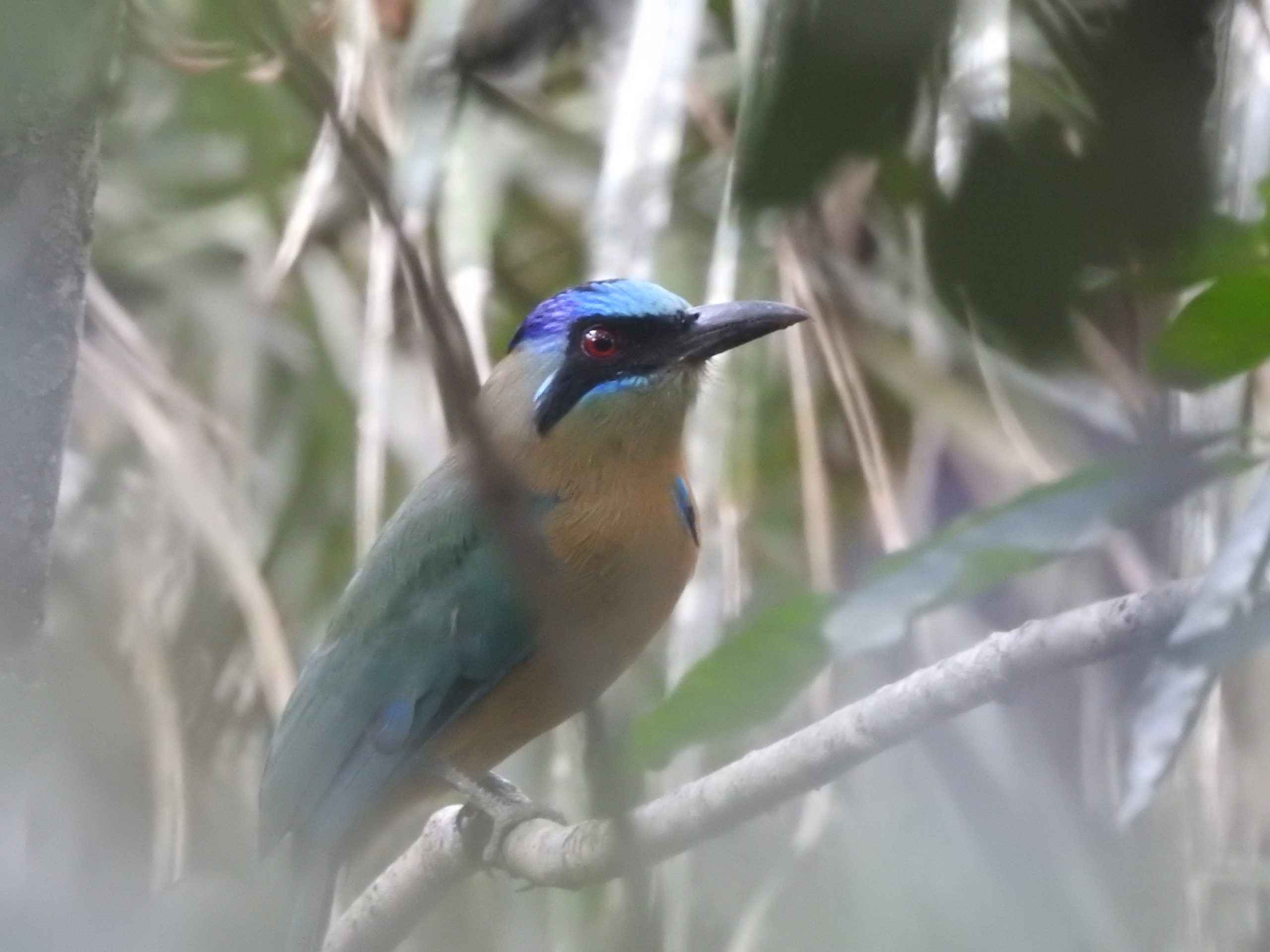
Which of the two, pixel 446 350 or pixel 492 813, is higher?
pixel 446 350

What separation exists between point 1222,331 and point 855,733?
732 mm

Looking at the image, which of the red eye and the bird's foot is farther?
the red eye

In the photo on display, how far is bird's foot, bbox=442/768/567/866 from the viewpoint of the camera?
2795mm

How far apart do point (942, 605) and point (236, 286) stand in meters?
3.79

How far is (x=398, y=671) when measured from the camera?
3.06m

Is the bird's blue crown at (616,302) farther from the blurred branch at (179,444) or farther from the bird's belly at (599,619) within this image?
the blurred branch at (179,444)

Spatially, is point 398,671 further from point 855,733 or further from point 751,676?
point 751,676

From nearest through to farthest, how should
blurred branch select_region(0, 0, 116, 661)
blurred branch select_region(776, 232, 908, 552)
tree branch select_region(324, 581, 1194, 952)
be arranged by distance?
tree branch select_region(324, 581, 1194, 952), blurred branch select_region(0, 0, 116, 661), blurred branch select_region(776, 232, 908, 552)

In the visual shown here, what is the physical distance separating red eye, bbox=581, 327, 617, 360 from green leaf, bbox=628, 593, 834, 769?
1.66 m

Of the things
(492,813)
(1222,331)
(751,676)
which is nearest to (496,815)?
(492,813)

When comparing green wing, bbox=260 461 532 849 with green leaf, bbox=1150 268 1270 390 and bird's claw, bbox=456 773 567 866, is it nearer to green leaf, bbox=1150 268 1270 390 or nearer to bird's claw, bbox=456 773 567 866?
bird's claw, bbox=456 773 567 866

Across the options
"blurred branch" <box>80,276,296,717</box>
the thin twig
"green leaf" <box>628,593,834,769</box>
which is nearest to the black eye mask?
the thin twig

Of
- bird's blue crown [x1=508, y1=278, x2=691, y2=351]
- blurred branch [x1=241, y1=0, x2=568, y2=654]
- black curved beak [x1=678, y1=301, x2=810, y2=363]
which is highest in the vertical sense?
bird's blue crown [x1=508, y1=278, x2=691, y2=351]

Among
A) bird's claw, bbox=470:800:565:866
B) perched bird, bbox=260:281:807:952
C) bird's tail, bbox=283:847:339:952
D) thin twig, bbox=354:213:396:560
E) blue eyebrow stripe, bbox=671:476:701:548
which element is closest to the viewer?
bird's tail, bbox=283:847:339:952
